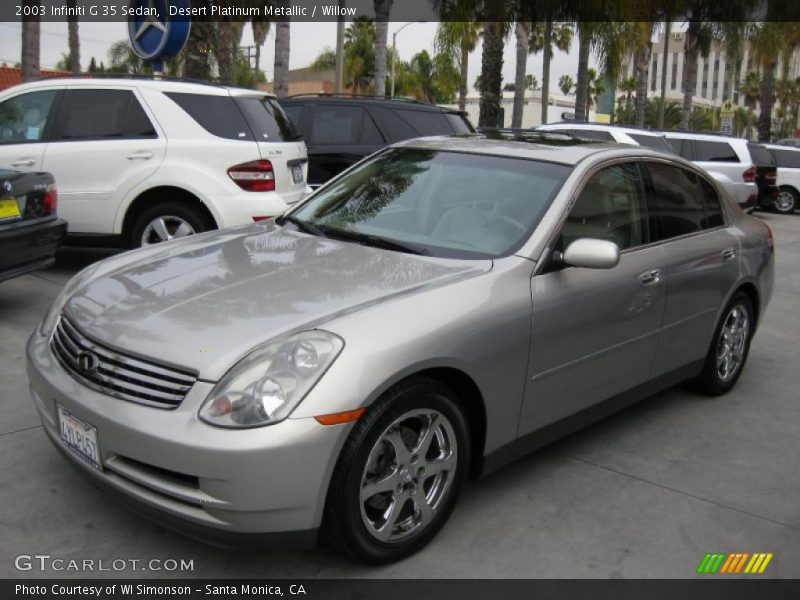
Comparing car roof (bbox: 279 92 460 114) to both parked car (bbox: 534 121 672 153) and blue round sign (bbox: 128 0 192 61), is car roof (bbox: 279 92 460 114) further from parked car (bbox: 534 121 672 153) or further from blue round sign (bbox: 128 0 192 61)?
parked car (bbox: 534 121 672 153)

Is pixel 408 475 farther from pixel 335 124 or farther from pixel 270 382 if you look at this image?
pixel 335 124

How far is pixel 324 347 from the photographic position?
2926 millimetres

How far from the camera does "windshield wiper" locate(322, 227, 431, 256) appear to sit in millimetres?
3861

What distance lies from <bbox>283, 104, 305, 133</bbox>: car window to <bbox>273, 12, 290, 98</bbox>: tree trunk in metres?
8.69

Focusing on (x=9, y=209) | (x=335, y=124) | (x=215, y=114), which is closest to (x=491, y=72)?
(x=335, y=124)

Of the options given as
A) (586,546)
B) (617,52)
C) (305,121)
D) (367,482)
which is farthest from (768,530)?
(617,52)

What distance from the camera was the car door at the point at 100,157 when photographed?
7273mm

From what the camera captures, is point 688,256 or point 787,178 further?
point 787,178

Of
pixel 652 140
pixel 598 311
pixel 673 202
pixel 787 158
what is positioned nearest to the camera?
pixel 598 311

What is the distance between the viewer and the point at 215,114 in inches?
294

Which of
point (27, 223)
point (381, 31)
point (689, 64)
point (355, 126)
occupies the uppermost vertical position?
point (689, 64)

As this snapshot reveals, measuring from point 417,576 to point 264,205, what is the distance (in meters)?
4.68

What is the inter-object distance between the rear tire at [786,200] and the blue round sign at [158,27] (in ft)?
53.5

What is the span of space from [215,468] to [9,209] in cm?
401
